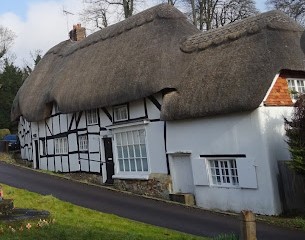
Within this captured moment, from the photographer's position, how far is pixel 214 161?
1538cm

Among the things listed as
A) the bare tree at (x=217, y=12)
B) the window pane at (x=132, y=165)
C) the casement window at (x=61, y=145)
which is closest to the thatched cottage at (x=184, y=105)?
the window pane at (x=132, y=165)

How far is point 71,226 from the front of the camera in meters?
9.82

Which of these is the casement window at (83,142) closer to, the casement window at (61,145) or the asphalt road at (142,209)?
the casement window at (61,145)

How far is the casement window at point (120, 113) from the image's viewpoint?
753 inches

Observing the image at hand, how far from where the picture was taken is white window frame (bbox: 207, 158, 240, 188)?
14.7 metres

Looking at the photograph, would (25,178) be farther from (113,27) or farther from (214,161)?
(214,161)

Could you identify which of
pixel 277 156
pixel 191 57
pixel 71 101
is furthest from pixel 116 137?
pixel 277 156

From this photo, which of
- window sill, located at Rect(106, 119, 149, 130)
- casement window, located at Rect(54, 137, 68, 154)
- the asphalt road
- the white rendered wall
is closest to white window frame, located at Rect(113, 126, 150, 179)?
window sill, located at Rect(106, 119, 149, 130)

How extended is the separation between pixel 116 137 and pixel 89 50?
6210 mm

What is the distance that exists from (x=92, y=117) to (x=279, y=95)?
31.4ft

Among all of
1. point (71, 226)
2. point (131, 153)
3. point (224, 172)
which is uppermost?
point (131, 153)

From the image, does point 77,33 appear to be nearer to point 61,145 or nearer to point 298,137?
point 61,145

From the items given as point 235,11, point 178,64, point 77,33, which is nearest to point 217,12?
point 235,11

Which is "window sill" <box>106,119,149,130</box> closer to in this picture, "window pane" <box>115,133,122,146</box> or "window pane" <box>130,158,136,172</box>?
"window pane" <box>115,133,122,146</box>
